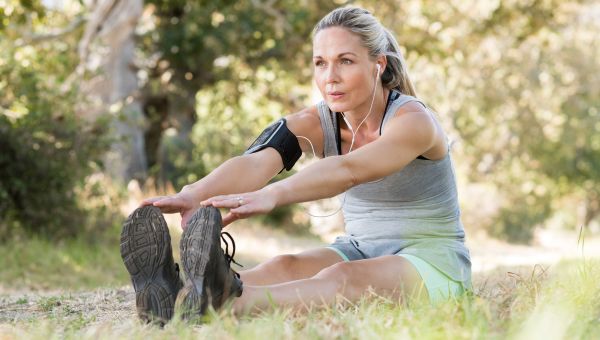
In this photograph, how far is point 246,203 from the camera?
2.93 metres

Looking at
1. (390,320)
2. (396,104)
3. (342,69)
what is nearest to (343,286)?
(390,320)

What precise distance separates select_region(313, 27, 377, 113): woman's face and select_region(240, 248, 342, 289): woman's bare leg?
70cm

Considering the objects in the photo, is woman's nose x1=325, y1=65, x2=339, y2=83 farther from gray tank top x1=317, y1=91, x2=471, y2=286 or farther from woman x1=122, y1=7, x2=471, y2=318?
gray tank top x1=317, y1=91, x2=471, y2=286

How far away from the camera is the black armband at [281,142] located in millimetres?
3727

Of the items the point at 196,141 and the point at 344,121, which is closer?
the point at 344,121

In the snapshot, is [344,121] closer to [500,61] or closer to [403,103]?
[403,103]

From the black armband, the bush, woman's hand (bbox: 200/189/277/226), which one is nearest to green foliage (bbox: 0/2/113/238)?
the bush

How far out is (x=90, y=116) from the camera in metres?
10.3

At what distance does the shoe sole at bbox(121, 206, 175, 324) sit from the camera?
301 cm

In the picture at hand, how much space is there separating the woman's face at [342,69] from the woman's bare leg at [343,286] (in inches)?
29.6

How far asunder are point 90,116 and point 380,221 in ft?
24.0

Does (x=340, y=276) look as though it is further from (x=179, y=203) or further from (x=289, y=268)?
(x=179, y=203)

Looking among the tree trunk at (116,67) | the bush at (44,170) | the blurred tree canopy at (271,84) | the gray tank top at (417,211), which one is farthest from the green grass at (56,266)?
the gray tank top at (417,211)

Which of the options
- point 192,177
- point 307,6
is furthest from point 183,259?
point 192,177
